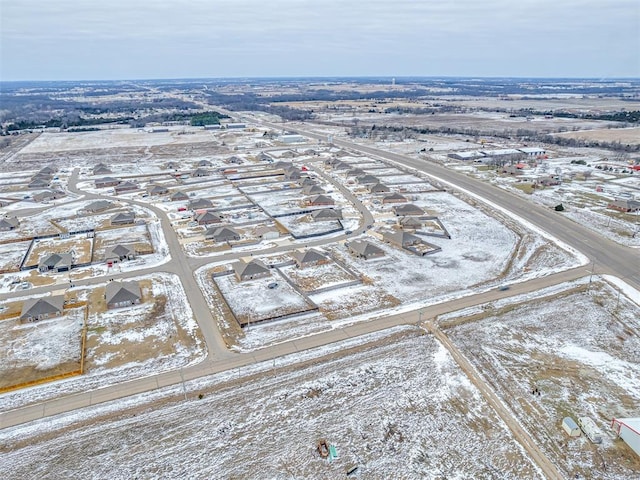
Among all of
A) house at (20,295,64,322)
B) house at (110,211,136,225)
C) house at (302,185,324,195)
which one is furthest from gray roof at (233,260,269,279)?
house at (302,185,324,195)

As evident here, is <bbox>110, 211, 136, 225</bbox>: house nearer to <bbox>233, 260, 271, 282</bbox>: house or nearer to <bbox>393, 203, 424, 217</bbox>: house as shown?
<bbox>233, 260, 271, 282</bbox>: house

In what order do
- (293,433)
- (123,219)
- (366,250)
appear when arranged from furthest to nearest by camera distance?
(123,219) < (366,250) < (293,433)

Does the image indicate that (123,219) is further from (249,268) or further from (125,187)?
(249,268)

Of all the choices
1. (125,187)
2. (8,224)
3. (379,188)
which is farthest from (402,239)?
(125,187)

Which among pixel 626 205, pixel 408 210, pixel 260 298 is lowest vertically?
pixel 260 298

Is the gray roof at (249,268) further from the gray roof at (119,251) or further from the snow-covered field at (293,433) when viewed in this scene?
the snow-covered field at (293,433)

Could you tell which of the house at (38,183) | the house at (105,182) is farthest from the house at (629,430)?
the house at (38,183)

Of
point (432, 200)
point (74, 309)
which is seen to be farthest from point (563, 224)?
point (74, 309)
